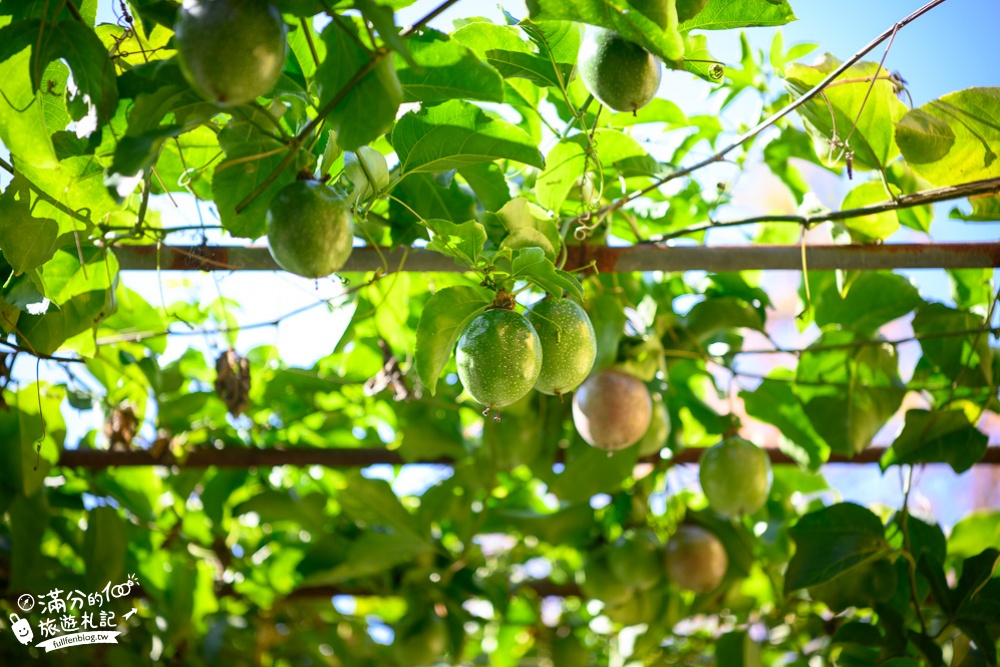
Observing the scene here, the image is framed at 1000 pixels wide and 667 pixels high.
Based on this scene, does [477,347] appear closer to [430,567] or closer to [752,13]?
[752,13]

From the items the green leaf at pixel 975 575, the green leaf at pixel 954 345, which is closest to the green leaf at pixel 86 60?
the green leaf at pixel 954 345

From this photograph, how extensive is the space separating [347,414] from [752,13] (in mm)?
1369

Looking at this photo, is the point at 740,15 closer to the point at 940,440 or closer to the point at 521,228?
the point at 521,228

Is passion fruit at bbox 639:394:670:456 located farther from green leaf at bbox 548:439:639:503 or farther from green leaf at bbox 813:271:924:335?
green leaf at bbox 813:271:924:335

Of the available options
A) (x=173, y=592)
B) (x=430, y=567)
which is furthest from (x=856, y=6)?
(x=173, y=592)

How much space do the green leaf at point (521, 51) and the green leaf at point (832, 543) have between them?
3.08 feet

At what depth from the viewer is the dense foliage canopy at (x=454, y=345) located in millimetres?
895

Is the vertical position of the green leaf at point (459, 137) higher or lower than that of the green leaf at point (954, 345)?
higher

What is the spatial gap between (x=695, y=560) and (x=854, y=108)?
96 centimetres

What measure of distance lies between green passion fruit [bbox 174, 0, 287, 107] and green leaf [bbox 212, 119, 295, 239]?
195mm

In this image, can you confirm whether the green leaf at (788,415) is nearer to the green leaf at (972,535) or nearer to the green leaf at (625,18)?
the green leaf at (972,535)

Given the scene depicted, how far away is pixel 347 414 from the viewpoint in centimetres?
200

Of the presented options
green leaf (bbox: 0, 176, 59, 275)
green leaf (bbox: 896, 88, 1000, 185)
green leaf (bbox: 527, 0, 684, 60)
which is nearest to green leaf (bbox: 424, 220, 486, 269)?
green leaf (bbox: 527, 0, 684, 60)

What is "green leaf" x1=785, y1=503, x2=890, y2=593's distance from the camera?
1502 mm
